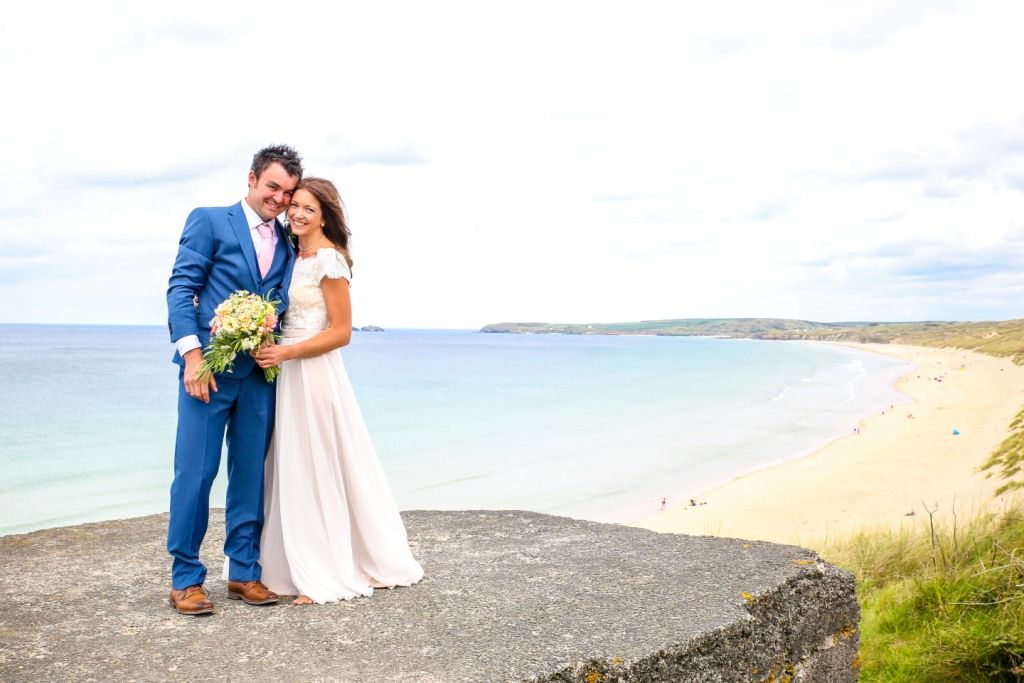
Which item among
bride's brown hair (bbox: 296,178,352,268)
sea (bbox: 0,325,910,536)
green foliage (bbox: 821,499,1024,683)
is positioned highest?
bride's brown hair (bbox: 296,178,352,268)

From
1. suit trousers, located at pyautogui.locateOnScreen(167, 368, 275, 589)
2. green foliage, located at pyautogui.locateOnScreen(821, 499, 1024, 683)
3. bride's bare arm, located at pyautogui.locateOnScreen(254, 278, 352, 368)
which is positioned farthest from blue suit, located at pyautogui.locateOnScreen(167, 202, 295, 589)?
green foliage, located at pyautogui.locateOnScreen(821, 499, 1024, 683)

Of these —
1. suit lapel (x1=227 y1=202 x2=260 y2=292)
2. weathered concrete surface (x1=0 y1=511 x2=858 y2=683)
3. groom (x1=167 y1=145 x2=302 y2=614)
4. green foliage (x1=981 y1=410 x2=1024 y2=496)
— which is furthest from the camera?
green foliage (x1=981 y1=410 x2=1024 y2=496)

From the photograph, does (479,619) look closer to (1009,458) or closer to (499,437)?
(1009,458)

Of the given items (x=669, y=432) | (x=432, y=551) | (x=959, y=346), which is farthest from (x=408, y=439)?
(x=959, y=346)

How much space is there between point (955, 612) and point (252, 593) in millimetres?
4127

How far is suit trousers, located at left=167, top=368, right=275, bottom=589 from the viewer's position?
4.11 meters

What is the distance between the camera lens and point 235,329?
156 inches

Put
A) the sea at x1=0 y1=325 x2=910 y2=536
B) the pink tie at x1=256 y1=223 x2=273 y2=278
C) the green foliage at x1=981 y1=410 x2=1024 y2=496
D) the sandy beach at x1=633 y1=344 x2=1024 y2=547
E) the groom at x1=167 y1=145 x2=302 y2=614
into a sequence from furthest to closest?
the sea at x1=0 y1=325 x2=910 y2=536, the green foliage at x1=981 y1=410 x2=1024 y2=496, the sandy beach at x1=633 y1=344 x2=1024 y2=547, the pink tie at x1=256 y1=223 x2=273 y2=278, the groom at x1=167 y1=145 x2=302 y2=614

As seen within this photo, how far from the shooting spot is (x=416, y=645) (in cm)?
359

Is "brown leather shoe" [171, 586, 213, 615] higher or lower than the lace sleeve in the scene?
lower

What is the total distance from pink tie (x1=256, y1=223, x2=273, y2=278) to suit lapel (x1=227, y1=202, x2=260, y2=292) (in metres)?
0.08

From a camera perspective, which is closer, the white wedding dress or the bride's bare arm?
the bride's bare arm

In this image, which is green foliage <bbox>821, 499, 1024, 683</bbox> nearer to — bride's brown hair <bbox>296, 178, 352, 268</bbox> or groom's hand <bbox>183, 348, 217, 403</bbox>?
bride's brown hair <bbox>296, 178, 352, 268</bbox>

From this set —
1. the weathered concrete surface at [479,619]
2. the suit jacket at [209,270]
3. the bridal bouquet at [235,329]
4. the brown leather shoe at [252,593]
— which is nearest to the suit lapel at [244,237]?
the suit jacket at [209,270]
